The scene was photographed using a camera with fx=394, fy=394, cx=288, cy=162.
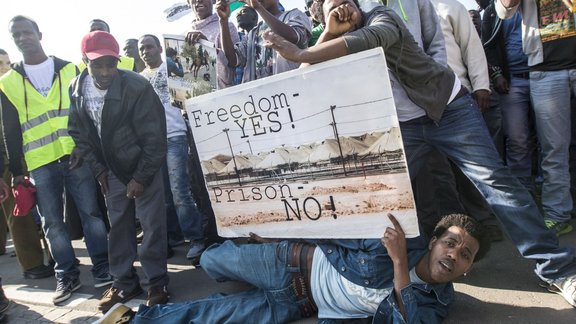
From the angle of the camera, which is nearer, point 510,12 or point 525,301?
point 525,301

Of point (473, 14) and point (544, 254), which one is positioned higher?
point (473, 14)

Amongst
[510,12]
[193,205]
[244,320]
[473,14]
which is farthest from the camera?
[473,14]

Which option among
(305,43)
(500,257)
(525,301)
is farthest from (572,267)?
(305,43)

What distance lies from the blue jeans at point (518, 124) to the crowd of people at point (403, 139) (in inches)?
0.4

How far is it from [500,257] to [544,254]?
26.3 inches

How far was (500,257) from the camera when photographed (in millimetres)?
2625

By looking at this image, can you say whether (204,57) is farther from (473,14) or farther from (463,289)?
(473,14)

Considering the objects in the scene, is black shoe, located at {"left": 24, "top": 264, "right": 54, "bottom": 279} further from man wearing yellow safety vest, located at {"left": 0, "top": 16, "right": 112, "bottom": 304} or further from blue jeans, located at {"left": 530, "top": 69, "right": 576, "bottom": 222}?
blue jeans, located at {"left": 530, "top": 69, "right": 576, "bottom": 222}

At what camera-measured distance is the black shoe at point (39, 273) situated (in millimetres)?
3629

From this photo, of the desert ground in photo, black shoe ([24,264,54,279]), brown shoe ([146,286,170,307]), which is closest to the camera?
the desert ground in photo

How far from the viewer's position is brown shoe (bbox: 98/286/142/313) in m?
2.73

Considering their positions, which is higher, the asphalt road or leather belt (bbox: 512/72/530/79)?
leather belt (bbox: 512/72/530/79)

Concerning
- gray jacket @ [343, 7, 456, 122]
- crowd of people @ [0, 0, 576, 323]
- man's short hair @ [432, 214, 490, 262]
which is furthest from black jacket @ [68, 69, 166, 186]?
man's short hair @ [432, 214, 490, 262]

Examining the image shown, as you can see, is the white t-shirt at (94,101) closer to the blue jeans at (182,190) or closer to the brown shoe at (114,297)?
the blue jeans at (182,190)
